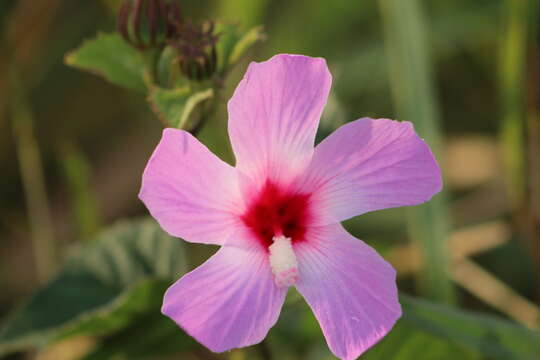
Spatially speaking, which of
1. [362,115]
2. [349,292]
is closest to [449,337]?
[349,292]

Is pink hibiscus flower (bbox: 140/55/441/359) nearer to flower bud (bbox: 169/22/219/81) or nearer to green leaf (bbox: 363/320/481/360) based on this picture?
flower bud (bbox: 169/22/219/81)

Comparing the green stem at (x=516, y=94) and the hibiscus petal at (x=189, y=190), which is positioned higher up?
the hibiscus petal at (x=189, y=190)

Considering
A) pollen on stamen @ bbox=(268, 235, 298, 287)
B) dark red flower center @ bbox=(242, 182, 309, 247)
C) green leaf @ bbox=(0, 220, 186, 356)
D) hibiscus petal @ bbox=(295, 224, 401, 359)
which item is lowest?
green leaf @ bbox=(0, 220, 186, 356)

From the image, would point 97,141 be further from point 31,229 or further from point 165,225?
point 165,225

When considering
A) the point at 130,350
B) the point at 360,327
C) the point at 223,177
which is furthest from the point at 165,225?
the point at 130,350

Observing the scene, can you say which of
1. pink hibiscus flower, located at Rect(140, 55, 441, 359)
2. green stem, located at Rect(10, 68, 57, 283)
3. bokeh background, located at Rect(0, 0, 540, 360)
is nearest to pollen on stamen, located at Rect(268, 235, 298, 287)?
pink hibiscus flower, located at Rect(140, 55, 441, 359)

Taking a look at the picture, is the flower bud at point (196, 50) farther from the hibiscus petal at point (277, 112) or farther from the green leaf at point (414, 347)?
the green leaf at point (414, 347)

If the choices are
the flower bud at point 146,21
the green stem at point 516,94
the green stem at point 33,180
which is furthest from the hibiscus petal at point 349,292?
the green stem at point 33,180
